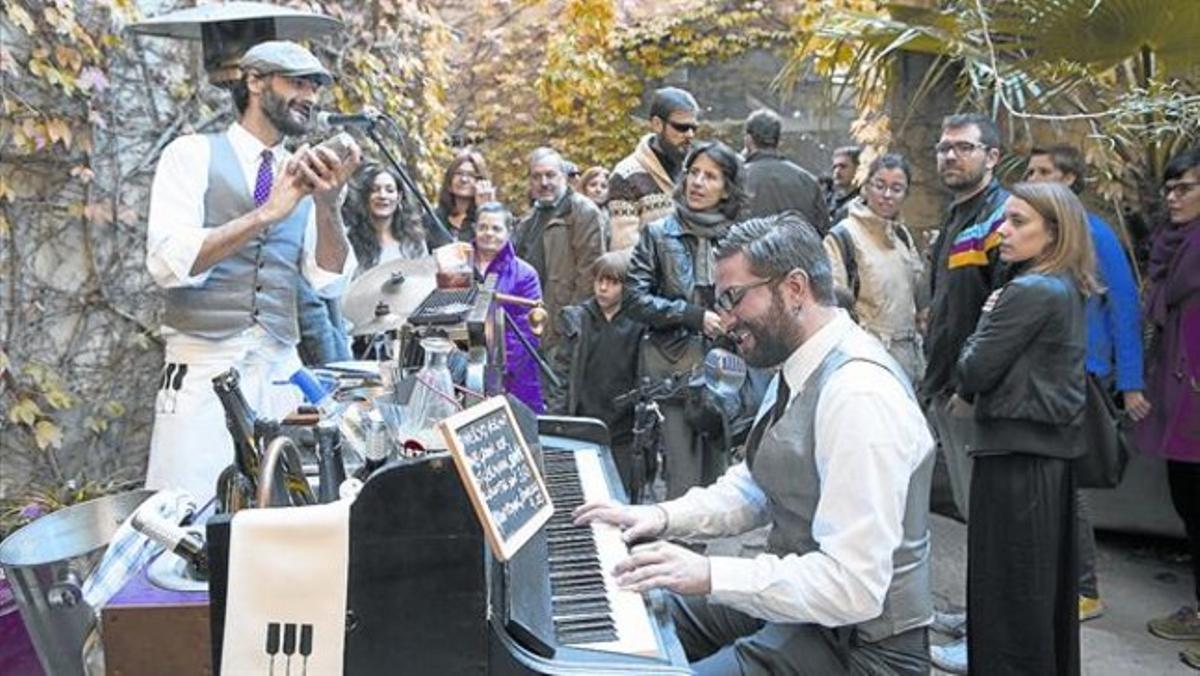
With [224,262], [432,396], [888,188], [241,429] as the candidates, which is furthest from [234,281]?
[888,188]

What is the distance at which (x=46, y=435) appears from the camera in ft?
13.6

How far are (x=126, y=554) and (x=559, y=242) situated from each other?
3.43 meters

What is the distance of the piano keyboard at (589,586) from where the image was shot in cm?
171

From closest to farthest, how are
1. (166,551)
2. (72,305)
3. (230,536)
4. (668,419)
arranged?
(230,536)
(166,551)
(668,419)
(72,305)

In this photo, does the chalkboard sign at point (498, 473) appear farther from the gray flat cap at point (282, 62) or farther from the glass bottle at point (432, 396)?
the gray flat cap at point (282, 62)

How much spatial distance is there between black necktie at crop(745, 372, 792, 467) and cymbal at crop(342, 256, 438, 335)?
2.65 feet

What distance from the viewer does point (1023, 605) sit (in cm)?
306

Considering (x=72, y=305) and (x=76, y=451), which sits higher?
(x=72, y=305)

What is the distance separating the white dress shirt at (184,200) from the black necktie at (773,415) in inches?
50.7

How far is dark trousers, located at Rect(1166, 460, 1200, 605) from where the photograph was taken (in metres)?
3.72

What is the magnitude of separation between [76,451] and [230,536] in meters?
3.37

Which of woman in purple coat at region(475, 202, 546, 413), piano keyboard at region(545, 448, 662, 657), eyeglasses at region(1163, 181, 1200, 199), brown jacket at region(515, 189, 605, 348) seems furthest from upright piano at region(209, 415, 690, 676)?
brown jacket at region(515, 189, 605, 348)

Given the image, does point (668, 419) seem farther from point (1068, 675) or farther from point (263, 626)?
point (263, 626)

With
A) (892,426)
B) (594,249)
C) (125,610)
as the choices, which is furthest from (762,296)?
(594,249)
